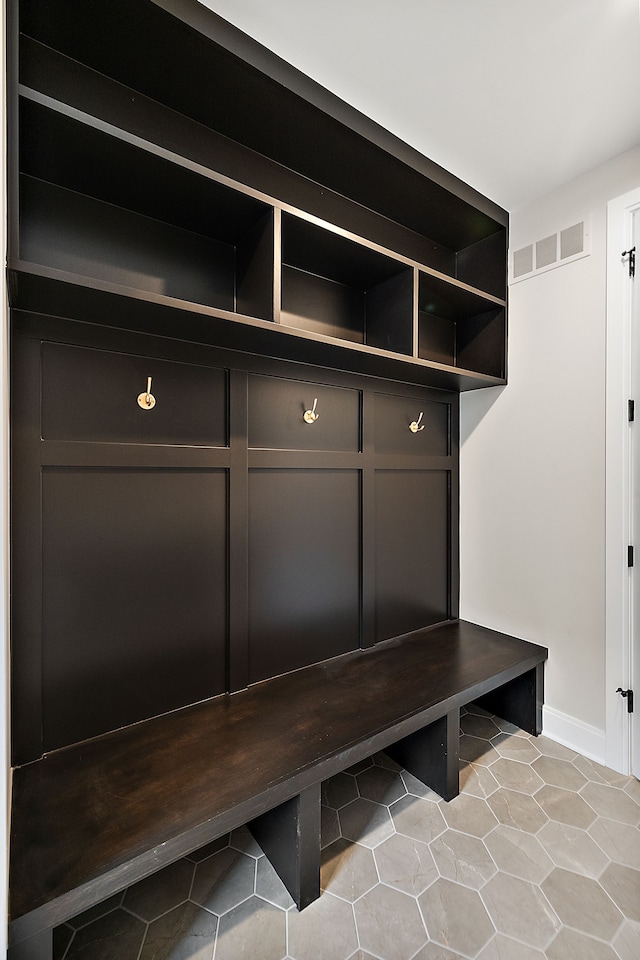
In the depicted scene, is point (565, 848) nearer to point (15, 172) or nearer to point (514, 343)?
point (514, 343)

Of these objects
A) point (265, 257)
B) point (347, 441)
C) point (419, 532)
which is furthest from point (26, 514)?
point (419, 532)

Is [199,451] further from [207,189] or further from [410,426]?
[410,426]

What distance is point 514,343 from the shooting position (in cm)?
218

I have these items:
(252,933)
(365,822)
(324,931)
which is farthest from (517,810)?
(252,933)

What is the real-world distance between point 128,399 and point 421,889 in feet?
5.70

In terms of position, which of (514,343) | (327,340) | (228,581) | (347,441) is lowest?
(228,581)

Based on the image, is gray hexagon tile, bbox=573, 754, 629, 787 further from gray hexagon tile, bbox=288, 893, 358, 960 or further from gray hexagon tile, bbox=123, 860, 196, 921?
gray hexagon tile, bbox=123, 860, 196, 921

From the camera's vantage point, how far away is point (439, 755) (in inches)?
64.6

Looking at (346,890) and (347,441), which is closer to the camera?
(346,890)

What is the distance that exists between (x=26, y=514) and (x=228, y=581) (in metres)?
0.69

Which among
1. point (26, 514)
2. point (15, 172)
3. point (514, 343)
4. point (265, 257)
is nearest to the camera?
point (15, 172)

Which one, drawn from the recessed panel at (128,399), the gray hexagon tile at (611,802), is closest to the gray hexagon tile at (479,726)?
the gray hexagon tile at (611,802)

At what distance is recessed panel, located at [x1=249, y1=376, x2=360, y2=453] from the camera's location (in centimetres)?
171

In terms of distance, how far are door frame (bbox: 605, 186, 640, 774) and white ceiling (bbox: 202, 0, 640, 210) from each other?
1.28ft
